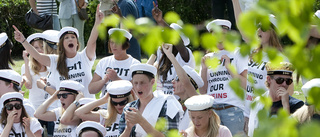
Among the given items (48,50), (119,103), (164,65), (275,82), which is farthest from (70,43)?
(275,82)

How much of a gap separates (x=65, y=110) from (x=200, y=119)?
1.95m

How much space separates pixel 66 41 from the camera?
6648mm

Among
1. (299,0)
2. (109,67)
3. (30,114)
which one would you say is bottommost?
(30,114)

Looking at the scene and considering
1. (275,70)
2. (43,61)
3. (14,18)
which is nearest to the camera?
(275,70)

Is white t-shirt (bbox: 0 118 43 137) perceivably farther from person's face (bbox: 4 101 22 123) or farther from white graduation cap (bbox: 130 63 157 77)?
white graduation cap (bbox: 130 63 157 77)

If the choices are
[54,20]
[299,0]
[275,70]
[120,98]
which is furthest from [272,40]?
[54,20]

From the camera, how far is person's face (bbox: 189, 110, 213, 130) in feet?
15.4

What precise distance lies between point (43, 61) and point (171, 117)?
2.60m

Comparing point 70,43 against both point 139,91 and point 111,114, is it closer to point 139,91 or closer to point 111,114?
point 111,114

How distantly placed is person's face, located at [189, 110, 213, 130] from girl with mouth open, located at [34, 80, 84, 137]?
5.57ft

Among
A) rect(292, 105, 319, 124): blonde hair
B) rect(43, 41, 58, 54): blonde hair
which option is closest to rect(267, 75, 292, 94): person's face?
rect(292, 105, 319, 124): blonde hair

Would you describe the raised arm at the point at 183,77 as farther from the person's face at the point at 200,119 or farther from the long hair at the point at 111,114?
the person's face at the point at 200,119

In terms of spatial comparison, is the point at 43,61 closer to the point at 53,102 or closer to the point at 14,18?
the point at 53,102

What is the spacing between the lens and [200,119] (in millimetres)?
4699
